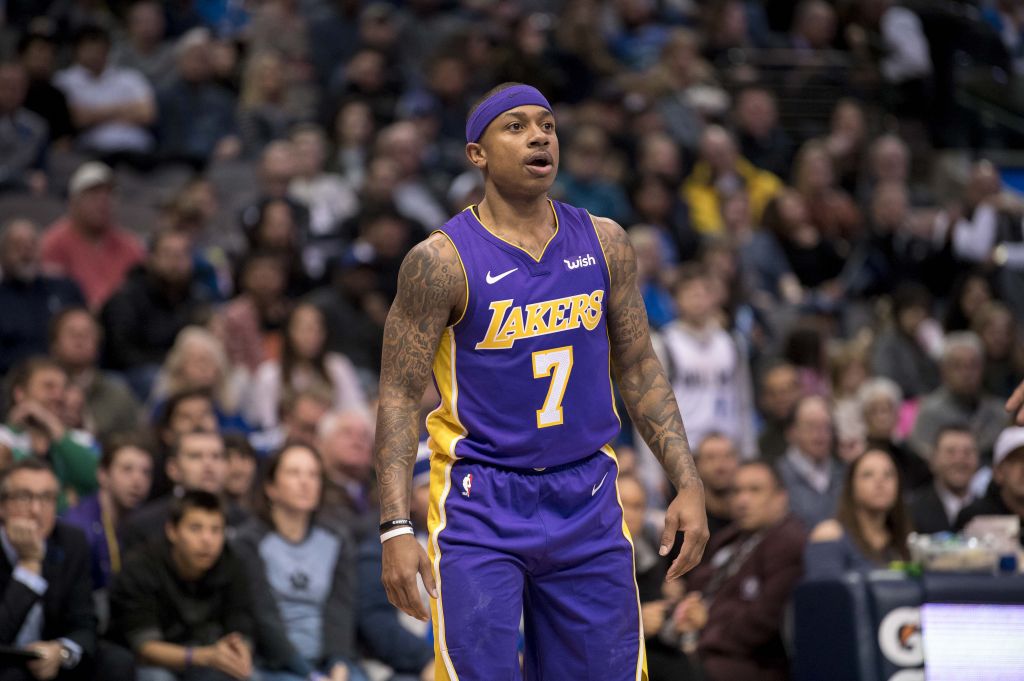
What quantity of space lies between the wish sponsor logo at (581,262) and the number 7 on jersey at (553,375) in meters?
0.27

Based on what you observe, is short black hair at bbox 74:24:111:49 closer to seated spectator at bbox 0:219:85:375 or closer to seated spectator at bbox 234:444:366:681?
seated spectator at bbox 0:219:85:375

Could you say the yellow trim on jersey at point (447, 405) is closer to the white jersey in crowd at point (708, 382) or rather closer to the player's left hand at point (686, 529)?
the player's left hand at point (686, 529)

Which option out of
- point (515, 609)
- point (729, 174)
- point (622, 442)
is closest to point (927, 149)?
point (729, 174)

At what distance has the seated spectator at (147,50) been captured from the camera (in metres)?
14.0

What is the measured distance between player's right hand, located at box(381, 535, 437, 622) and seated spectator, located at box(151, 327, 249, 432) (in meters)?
5.17

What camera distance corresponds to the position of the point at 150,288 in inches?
435

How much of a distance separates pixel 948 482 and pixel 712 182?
18.5 feet

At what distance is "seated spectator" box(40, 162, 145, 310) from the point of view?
37.9 feet

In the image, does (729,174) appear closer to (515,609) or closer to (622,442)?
(622,442)

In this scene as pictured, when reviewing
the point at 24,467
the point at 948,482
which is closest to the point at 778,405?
the point at 948,482

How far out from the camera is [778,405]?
36.5 feet

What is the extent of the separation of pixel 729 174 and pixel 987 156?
3.52 meters

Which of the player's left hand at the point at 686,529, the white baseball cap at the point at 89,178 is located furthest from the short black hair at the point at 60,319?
the player's left hand at the point at 686,529

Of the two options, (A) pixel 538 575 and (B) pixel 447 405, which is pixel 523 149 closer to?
(B) pixel 447 405
